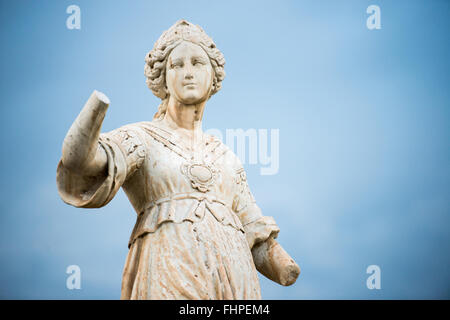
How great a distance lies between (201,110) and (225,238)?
4.12 feet

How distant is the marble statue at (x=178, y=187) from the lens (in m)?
5.58

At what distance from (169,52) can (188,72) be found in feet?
0.85

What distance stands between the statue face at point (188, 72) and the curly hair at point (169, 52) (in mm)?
55

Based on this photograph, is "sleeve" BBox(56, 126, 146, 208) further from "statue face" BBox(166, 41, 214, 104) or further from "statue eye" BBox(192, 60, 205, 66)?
"statue eye" BBox(192, 60, 205, 66)

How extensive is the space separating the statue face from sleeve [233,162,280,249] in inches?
31.1

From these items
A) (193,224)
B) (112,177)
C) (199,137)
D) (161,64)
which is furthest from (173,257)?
(161,64)

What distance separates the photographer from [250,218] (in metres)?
6.64

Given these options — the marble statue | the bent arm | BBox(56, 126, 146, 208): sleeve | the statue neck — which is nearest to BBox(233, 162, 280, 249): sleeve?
the marble statue

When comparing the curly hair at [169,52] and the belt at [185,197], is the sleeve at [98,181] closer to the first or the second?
the belt at [185,197]

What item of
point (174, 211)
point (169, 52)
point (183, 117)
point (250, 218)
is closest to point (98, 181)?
point (174, 211)

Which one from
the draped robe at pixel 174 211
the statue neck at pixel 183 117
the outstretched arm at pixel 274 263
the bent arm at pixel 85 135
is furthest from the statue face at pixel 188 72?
the outstretched arm at pixel 274 263

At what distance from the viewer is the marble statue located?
5.58 meters

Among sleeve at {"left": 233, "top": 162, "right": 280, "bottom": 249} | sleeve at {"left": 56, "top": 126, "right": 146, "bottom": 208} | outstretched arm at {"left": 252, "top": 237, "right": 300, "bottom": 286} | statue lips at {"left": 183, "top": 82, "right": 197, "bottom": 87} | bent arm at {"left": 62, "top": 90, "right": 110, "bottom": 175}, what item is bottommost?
outstretched arm at {"left": 252, "top": 237, "right": 300, "bottom": 286}
